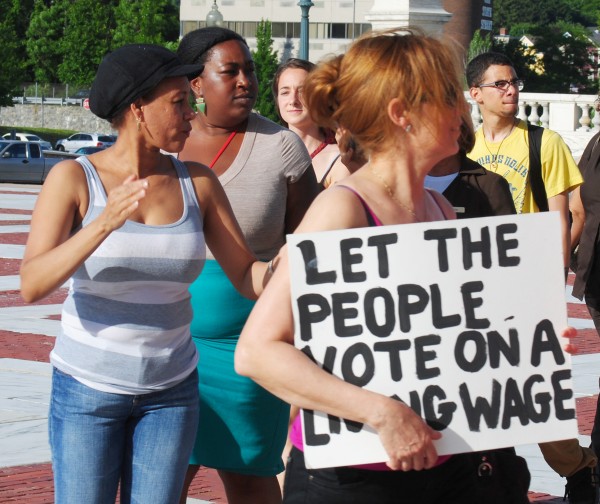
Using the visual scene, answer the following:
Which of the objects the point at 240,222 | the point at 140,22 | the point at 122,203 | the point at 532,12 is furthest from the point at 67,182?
the point at 532,12

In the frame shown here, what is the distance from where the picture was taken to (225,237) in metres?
3.57

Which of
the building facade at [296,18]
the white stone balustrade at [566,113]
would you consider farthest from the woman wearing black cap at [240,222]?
the building facade at [296,18]

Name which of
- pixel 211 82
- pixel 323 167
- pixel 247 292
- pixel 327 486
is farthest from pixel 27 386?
pixel 327 486

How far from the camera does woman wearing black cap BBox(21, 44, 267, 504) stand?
3264 millimetres

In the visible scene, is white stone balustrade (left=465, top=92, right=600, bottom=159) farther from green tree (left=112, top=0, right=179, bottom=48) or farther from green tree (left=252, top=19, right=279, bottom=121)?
green tree (left=112, top=0, right=179, bottom=48)

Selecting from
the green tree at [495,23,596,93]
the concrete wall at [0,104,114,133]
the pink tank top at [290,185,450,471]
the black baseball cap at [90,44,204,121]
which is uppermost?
the black baseball cap at [90,44,204,121]

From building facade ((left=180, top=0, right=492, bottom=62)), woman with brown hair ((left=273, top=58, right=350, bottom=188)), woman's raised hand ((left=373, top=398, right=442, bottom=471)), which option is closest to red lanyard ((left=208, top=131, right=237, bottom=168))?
woman with brown hair ((left=273, top=58, right=350, bottom=188))

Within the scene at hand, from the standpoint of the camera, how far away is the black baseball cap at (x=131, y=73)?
3365mm

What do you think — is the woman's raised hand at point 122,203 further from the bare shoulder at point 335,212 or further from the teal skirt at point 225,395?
the teal skirt at point 225,395

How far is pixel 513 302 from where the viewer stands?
269cm

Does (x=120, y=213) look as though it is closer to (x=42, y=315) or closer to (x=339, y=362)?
(x=339, y=362)

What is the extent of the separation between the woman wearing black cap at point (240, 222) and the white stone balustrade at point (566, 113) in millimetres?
15648

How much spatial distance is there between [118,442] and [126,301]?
0.37m

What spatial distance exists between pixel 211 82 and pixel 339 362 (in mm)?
1899
